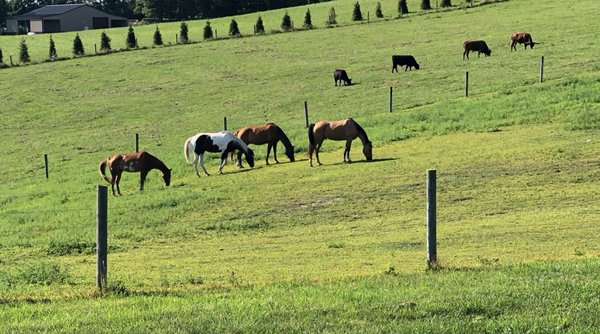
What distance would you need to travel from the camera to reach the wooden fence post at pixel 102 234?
10.4 m

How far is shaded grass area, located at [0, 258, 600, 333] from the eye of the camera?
828cm

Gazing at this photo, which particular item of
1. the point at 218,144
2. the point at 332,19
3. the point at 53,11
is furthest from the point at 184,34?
the point at 53,11

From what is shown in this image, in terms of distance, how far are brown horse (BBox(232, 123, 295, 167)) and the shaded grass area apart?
708 inches

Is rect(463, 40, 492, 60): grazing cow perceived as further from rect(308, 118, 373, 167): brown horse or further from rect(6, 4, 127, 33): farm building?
rect(6, 4, 127, 33): farm building

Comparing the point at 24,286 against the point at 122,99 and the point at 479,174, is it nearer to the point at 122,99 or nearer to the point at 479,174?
the point at 479,174

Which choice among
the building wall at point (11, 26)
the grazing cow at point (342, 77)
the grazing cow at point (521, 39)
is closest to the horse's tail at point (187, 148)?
the grazing cow at point (342, 77)

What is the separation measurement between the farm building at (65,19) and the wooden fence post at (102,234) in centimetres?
10896

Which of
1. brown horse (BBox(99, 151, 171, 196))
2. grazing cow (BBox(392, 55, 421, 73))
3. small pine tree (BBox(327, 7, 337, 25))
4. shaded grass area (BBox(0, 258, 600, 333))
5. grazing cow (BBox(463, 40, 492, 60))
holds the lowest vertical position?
brown horse (BBox(99, 151, 171, 196))

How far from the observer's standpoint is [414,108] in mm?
36031

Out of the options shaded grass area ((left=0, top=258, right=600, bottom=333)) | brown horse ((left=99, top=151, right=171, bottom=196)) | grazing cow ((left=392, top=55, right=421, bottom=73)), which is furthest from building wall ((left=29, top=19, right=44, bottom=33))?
shaded grass area ((left=0, top=258, right=600, bottom=333))

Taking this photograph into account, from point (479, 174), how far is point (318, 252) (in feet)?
27.8

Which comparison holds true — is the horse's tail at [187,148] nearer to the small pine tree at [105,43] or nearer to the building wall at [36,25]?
the small pine tree at [105,43]

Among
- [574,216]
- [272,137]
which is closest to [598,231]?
[574,216]

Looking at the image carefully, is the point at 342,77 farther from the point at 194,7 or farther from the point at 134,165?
the point at 194,7
